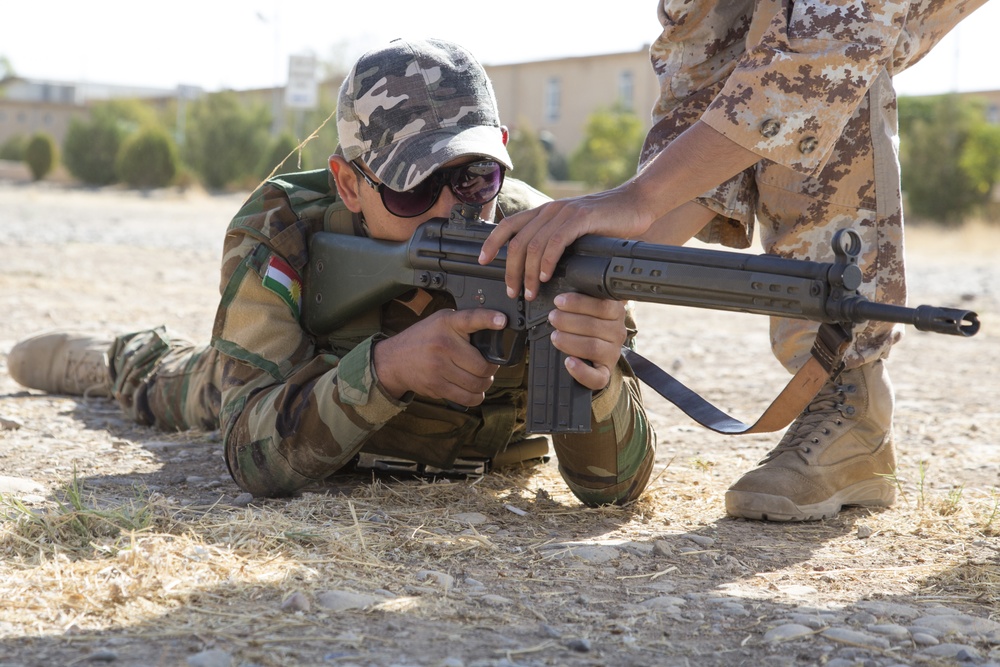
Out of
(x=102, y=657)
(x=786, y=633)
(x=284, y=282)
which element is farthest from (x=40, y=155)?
(x=786, y=633)

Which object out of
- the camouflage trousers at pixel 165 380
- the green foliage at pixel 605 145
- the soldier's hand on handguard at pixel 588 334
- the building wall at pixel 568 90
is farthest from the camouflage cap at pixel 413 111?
the building wall at pixel 568 90

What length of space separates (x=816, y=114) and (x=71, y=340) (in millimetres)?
3636

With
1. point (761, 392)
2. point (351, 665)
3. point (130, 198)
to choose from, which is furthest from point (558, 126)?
point (351, 665)

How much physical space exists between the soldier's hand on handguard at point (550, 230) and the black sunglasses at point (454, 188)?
0.34 meters

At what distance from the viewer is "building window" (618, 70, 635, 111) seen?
47469 mm

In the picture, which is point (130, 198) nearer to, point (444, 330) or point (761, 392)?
point (761, 392)

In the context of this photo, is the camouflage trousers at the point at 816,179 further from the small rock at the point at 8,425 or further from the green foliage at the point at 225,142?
the green foliage at the point at 225,142

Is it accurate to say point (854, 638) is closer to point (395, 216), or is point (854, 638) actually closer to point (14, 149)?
point (395, 216)

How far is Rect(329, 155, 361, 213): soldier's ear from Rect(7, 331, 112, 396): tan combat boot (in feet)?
7.16

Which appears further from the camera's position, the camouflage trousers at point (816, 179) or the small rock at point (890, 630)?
the camouflage trousers at point (816, 179)

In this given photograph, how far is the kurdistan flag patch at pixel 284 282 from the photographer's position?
10.7ft

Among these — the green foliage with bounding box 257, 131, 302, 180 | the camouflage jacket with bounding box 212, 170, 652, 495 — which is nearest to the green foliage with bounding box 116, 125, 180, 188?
the green foliage with bounding box 257, 131, 302, 180

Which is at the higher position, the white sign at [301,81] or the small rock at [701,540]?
the white sign at [301,81]

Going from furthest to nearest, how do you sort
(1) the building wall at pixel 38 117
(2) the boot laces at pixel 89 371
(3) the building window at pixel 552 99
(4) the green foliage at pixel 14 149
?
(1) the building wall at pixel 38 117 < (3) the building window at pixel 552 99 < (4) the green foliage at pixel 14 149 < (2) the boot laces at pixel 89 371
